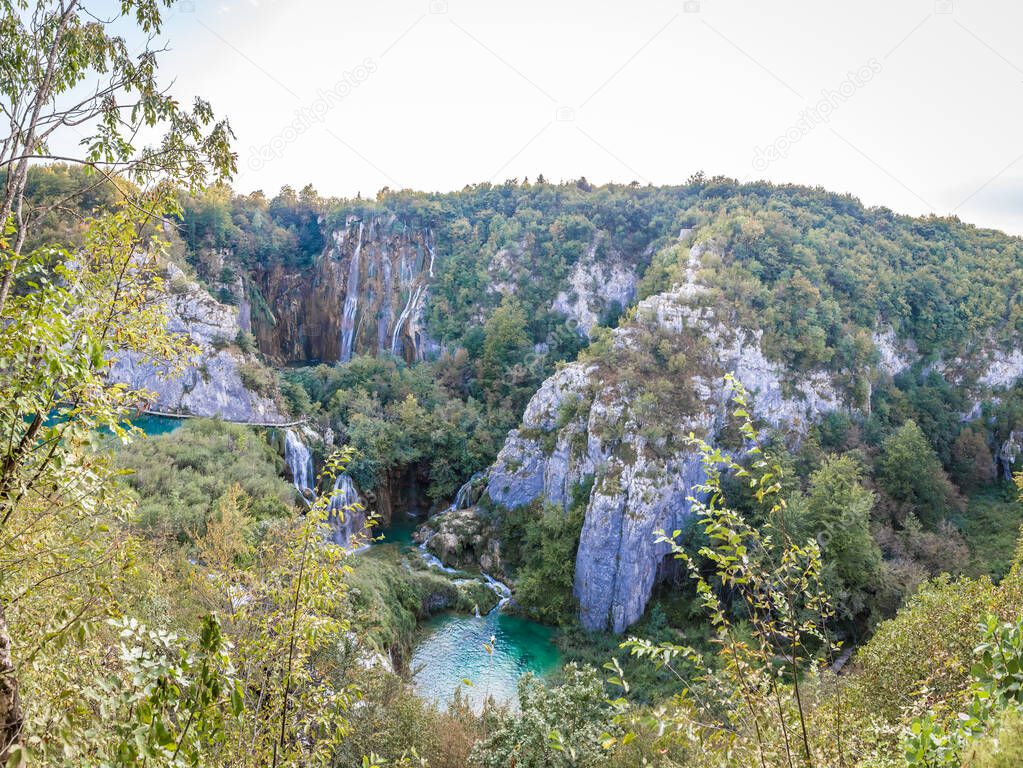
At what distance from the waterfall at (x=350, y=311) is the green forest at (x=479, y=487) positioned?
1.13 m

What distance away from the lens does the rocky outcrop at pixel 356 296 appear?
5050 cm

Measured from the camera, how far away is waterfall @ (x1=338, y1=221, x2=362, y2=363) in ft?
168

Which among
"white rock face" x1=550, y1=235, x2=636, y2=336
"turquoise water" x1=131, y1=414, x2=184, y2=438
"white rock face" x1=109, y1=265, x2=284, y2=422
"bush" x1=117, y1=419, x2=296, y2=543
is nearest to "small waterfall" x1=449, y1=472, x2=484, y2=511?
"bush" x1=117, y1=419, x2=296, y2=543

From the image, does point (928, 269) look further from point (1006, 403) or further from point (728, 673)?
point (728, 673)

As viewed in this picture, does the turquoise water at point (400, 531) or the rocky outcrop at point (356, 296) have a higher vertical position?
the rocky outcrop at point (356, 296)

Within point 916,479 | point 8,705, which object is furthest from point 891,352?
point 8,705

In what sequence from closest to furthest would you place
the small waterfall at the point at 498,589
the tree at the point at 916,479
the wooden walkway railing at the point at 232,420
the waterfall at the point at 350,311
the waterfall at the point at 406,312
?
the small waterfall at the point at 498,589, the tree at the point at 916,479, the wooden walkway railing at the point at 232,420, the waterfall at the point at 406,312, the waterfall at the point at 350,311

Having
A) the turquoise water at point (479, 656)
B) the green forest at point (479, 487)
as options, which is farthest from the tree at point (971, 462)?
the turquoise water at point (479, 656)

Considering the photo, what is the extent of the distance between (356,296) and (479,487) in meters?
26.7

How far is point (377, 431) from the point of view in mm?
33938

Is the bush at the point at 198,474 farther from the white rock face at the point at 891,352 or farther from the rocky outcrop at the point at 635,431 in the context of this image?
the white rock face at the point at 891,352

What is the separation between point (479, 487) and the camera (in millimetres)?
32875

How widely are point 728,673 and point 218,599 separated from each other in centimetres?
Answer: 1110

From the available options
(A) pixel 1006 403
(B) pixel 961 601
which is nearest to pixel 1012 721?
(B) pixel 961 601
